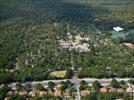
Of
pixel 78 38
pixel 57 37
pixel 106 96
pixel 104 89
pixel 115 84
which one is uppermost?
pixel 57 37

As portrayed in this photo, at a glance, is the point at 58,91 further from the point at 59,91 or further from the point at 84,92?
the point at 84,92

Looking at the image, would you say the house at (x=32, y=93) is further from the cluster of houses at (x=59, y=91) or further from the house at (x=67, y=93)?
the house at (x=67, y=93)

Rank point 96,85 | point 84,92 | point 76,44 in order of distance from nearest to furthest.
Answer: point 84,92 → point 96,85 → point 76,44

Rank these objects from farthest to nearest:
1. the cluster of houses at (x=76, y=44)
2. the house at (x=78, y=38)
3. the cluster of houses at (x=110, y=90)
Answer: the house at (x=78, y=38), the cluster of houses at (x=76, y=44), the cluster of houses at (x=110, y=90)

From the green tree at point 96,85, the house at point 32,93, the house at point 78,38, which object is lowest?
the house at point 32,93

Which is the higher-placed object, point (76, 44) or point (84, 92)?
point (76, 44)

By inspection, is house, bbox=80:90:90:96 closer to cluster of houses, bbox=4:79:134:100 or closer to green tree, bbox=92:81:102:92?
cluster of houses, bbox=4:79:134:100

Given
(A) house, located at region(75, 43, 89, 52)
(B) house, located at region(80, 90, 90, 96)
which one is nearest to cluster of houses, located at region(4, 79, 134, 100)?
(B) house, located at region(80, 90, 90, 96)

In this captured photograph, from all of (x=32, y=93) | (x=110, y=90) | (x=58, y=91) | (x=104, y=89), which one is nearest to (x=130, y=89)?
(x=110, y=90)

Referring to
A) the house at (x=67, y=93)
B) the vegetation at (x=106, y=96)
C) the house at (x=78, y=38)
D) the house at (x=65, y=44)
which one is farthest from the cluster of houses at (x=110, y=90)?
the house at (x=78, y=38)
